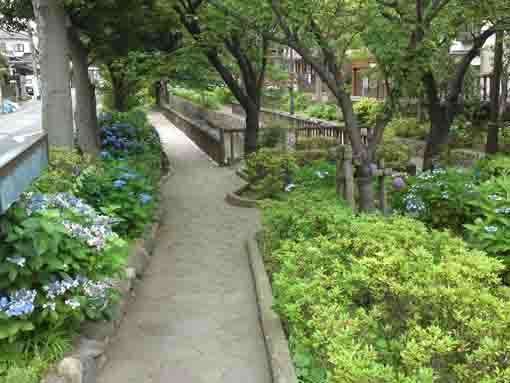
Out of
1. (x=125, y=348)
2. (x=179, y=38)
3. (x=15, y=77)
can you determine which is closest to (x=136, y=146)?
(x=179, y=38)

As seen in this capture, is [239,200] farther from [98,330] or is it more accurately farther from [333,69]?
[98,330]

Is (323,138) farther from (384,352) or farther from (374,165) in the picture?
(384,352)

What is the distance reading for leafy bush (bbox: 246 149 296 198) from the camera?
9797 mm

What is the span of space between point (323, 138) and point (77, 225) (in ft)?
36.7

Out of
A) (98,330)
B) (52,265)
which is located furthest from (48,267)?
(98,330)

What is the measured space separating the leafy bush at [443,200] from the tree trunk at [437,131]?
9.41 ft

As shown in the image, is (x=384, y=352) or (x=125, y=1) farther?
(x=125, y=1)

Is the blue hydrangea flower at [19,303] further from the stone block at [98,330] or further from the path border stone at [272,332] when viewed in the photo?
the path border stone at [272,332]

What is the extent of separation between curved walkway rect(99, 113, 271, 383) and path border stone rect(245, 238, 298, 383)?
5.7 inches

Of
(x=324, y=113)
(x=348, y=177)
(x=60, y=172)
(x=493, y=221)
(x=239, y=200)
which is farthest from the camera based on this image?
(x=324, y=113)

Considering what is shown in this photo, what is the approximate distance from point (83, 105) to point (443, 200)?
698cm

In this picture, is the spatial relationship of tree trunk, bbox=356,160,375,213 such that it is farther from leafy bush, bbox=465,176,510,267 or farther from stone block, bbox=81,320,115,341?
stone block, bbox=81,320,115,341

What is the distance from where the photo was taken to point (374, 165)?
6.89 meters

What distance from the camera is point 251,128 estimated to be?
44.0 feet
